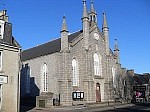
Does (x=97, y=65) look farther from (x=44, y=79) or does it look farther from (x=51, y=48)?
(x=44, y=79)

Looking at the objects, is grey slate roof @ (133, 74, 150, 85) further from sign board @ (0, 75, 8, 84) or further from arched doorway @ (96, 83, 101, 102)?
sign board @ (0, 75, 8, 84)

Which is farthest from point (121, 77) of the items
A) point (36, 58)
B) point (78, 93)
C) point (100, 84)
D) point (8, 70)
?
point (8, 70)

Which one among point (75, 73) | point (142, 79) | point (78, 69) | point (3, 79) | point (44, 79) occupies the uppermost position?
point (78, 69)

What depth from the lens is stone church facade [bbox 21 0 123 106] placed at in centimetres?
3994

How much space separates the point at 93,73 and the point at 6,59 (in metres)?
23.0

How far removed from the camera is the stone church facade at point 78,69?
39938mm

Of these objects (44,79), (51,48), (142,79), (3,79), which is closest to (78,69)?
(44,79)

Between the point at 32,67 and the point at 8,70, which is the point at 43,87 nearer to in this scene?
the point at 32,67

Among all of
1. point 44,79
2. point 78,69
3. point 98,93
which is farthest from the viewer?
point 98,93

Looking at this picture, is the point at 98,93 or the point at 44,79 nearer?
the point at 44,79

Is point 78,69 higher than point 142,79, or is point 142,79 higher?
point 78,69

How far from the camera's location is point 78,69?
42719mm

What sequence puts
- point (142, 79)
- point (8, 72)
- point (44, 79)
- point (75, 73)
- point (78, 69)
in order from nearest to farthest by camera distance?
point (8, 72), point (75, 73), point (78, 69), point (44, 79), point (142, 79)

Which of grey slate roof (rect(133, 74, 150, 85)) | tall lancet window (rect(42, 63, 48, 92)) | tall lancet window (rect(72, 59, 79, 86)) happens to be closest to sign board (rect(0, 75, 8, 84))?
tall lancet window (rect(72, 59, 79, 86))
